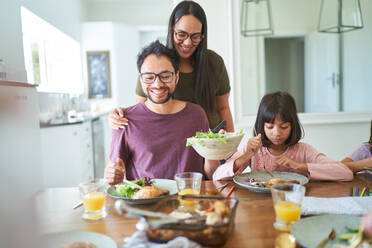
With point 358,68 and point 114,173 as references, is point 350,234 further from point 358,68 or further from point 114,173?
point 358,68

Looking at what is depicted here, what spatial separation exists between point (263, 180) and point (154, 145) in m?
0.57

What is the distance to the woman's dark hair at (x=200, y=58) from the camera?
6.39 ft

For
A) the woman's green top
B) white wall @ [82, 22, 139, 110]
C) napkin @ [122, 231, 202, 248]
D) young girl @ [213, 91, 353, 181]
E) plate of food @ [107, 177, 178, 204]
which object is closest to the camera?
napkin @ [122, 231, 202, 248]

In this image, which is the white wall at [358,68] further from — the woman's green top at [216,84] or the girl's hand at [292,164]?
the girl's hand at [292,164]

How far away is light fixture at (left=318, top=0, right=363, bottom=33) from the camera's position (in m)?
3.51

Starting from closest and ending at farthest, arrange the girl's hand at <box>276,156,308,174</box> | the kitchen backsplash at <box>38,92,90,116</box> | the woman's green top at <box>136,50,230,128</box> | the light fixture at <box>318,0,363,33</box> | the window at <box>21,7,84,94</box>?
the girl's hand at <box>276,156,308,174</box>, the woman's green top at <box>136,50,230,128</box>, the light fixture at <box>318,0,363,33</box>, the window at <box>21,7,84,94</box>, the kitchen backsplash at <box>38,92,90,116</box>

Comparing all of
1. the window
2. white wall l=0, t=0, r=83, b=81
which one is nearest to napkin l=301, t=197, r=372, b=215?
white wall l=0, t=0, r=83, b=81

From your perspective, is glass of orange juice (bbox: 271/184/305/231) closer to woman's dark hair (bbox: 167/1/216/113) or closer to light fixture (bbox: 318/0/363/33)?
woman's dark hair (bbox: 167/1/216/113)

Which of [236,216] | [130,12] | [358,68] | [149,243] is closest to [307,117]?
[358,68]

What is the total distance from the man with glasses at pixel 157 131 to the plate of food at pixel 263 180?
22 cm

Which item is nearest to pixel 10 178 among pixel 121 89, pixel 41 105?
pixel 41 105

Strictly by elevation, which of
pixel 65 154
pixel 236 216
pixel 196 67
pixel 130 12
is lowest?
pixel 65 154

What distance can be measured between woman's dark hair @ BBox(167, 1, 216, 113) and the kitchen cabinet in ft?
6.59

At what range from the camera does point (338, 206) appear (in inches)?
41.9
